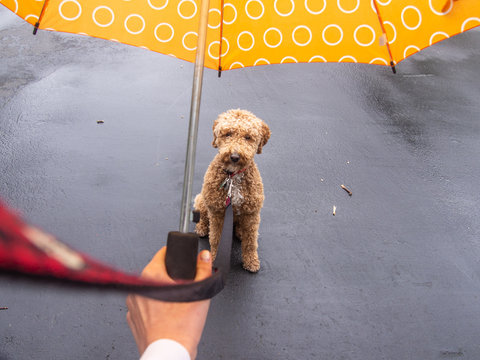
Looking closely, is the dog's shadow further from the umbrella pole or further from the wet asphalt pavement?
the umbrella pole

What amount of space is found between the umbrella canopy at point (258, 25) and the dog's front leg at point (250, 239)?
50.2 inches

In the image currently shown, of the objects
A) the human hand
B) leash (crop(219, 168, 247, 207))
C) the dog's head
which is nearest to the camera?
the human hand

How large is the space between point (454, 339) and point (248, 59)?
271 cm

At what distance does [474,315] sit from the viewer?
265cm

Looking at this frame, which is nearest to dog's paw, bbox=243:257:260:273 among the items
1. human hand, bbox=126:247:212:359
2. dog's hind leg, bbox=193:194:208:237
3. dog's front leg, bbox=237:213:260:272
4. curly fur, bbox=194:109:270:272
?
dog's front leg, bbox=237:213:260:272

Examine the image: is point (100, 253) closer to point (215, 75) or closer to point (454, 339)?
point (454, 339)

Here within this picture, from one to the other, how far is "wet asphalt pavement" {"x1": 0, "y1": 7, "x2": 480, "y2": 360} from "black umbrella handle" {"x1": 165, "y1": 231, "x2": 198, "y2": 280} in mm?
1604

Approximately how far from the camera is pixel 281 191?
3.59 m

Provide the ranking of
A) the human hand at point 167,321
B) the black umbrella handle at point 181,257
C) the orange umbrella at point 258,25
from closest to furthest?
the human hand at point 167,321, the black umbrella handle at point 181,257, the orange umbrella at point 258,25

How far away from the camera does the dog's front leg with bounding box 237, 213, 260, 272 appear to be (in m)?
2.63

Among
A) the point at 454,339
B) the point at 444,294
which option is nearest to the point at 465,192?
the point at 444,294

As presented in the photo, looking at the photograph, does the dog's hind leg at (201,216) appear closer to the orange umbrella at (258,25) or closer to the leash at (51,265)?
the orange umbrella at (258,25)

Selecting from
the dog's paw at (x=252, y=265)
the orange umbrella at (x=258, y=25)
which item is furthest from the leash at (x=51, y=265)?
the dog's paw at (x=252, y=265)

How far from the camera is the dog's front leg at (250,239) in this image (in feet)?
8.64
